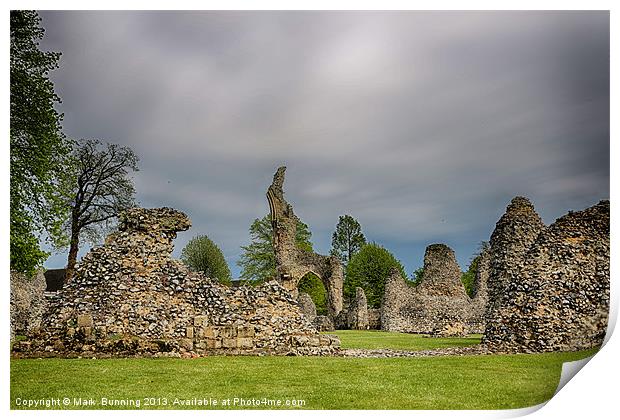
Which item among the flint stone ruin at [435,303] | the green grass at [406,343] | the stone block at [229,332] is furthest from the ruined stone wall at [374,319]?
the stone block at [229,332]

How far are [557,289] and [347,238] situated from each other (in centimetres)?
3132

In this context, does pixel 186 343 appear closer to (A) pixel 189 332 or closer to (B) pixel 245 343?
(A) pixel 189 332

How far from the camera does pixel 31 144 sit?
1037cm

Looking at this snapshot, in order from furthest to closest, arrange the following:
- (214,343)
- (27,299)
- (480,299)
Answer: (480,299) < (27,299) < (214,343)

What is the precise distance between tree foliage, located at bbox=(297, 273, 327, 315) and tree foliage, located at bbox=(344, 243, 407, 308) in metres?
1.61

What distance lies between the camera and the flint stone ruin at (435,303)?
82.9ft

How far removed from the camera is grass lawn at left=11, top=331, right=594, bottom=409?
25.8 ft

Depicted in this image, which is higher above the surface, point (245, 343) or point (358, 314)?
point (358, 314)

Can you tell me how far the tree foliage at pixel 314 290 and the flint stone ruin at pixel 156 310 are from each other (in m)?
26.3

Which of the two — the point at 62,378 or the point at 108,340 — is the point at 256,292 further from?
the point at 62,378

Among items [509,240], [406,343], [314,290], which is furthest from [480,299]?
[314,290]

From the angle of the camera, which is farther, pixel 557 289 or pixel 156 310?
pixel 557 289

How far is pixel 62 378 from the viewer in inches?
338
